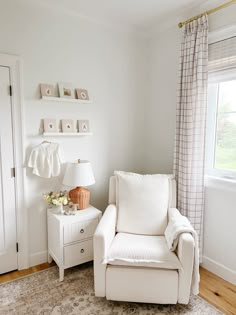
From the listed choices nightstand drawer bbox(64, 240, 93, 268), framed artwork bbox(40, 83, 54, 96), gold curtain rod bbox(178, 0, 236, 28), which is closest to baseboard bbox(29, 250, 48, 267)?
nightstand drawer bbox(64, 240, 93, 268)

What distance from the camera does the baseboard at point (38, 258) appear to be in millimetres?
2426

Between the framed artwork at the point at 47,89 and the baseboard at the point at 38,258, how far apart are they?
160 cm

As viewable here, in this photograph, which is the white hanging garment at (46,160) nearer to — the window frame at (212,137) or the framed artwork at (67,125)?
the framed artwork at (67,125)

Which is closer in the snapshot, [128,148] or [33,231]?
[33,231]

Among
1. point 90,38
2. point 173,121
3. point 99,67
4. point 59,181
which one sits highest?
point 90,38

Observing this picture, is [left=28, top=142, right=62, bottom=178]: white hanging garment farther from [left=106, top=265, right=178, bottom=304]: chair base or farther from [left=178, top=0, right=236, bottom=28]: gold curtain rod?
[left=178, top=0, right=236, bottom=28]: gold curtain rod

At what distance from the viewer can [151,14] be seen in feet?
8.12

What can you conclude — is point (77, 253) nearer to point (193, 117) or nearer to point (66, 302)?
point (66, 302)

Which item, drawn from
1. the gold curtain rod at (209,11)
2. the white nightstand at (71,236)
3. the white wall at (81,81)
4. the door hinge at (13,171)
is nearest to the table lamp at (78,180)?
the white nightstand at (71,236)

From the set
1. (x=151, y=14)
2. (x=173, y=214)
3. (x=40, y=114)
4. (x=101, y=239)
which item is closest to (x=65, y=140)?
(x=40, y=114)

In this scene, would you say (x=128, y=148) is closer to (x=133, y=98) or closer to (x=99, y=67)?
(x=133, y=98)

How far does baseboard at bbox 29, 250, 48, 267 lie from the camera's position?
243 centimetres

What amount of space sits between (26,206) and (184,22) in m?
2.36

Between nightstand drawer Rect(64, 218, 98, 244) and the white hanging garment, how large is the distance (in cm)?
54
